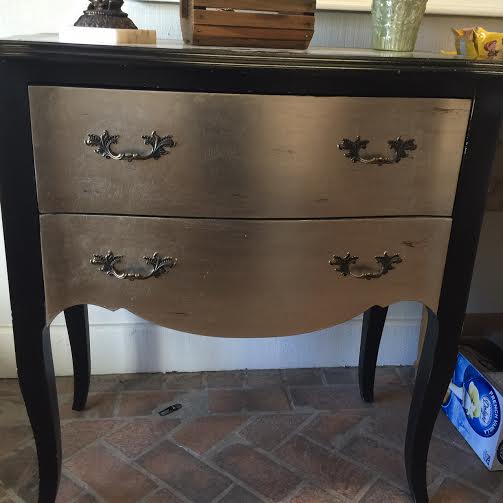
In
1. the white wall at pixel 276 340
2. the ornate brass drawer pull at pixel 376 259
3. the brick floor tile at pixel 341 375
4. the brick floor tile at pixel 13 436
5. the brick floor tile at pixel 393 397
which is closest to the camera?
the ornate brass drawer pull at pixel 376 259

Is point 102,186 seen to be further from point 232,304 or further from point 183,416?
point 183,416

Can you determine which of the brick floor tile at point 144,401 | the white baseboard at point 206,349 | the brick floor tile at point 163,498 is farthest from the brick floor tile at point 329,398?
the brick floor tile at point 163,498

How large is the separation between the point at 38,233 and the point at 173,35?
70 centimetres

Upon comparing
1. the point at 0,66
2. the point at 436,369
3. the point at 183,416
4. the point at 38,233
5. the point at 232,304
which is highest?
the point at 0,66

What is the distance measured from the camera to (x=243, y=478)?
1300mm

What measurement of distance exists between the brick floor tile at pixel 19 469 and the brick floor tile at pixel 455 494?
0.88 metres

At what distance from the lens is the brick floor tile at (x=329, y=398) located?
5.13 feet

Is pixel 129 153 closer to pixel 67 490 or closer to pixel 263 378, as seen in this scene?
pixel 67 490

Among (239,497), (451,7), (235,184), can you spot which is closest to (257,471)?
(239,497)

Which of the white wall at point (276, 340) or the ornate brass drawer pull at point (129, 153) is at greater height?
the ornate brass drawer pull at point (129, 153)

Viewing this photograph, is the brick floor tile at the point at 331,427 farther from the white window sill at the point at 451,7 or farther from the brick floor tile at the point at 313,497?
the white window sill at the point at 451,7

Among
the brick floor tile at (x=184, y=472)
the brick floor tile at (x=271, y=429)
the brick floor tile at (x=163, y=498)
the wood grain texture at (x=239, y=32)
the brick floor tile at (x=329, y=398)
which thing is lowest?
the brick floor tile at (x=329, y=398)

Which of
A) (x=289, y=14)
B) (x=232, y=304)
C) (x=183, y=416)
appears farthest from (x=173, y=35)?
(x=183, y=416)

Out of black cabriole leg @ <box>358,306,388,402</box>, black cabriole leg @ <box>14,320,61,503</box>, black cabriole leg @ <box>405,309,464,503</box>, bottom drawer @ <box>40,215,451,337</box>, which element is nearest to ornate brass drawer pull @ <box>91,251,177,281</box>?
bottom drawer @ <box>40,215,451,337</box>
